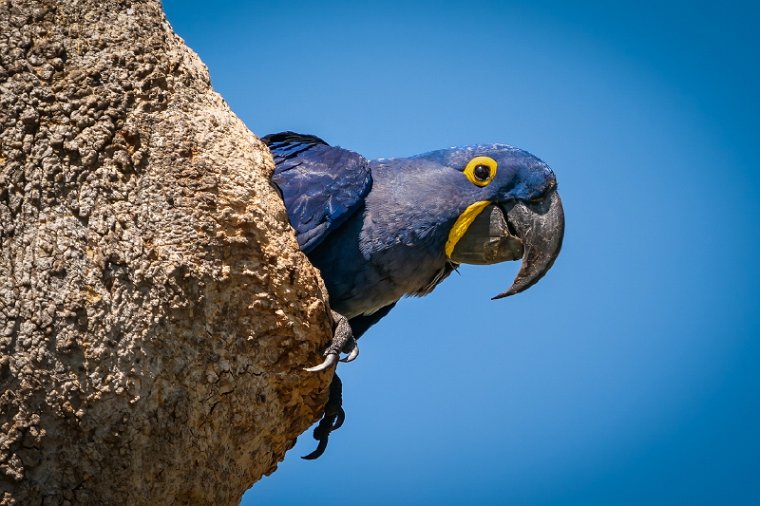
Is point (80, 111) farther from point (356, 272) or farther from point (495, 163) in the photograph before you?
point (495, 163)

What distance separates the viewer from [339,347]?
9.65 ft

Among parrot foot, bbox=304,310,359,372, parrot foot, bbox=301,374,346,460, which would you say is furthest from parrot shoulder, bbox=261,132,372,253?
parrot foot, bbox=301,374,346,460

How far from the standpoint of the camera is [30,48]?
8.23ft

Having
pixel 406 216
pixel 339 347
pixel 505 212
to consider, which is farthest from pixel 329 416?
pixel 505 212

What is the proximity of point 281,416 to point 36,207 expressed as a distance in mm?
1037

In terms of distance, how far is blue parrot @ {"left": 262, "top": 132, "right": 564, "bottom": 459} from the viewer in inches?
133

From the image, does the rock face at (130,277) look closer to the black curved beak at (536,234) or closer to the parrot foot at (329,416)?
the parrot foot at (329,416)

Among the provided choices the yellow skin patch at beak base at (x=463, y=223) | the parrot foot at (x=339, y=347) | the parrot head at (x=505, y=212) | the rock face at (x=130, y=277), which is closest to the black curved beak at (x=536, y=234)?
the parrot head at (x=505, y=212)

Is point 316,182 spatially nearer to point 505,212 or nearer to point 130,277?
point 505,212

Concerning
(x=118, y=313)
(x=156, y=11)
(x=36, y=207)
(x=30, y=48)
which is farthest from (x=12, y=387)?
(x=156, y=11)

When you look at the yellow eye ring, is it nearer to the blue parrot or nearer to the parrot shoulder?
the blue parrot

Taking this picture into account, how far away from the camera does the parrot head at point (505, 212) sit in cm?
353

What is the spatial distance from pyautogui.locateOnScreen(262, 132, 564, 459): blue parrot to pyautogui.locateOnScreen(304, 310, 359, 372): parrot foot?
29 centimetres

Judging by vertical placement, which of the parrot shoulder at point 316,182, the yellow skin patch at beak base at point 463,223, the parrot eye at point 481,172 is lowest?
the parrot shoulder at point 316,182
